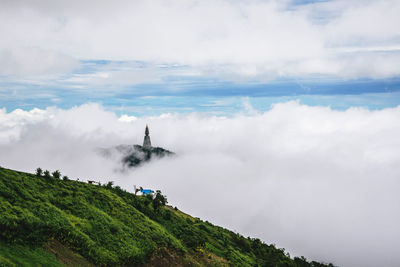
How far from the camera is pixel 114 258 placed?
102ft

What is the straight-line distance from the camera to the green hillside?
2569 cm

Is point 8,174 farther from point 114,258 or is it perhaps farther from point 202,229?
point 202,229

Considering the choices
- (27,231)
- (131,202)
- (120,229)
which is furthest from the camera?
(131,202)

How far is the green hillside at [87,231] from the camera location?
84.3 ft

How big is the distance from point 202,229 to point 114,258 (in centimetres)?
2807

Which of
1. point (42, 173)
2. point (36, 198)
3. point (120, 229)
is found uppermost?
point (42, 173)

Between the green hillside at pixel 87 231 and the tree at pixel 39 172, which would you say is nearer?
the green hillside at pixel 87 231

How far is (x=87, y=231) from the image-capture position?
109 feet

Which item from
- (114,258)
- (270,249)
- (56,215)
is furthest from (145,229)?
(270,249)

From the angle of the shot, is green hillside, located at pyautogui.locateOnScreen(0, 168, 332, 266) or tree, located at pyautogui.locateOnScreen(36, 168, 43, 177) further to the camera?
tree, located at pyautogui.locateOnScreen(36, 168, 43, 177)

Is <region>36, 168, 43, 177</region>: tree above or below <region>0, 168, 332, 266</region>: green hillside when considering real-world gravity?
above

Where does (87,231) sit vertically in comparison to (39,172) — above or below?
below

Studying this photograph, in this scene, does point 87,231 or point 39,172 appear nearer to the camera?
point 87,231

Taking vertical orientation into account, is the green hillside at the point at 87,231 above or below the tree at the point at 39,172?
below
